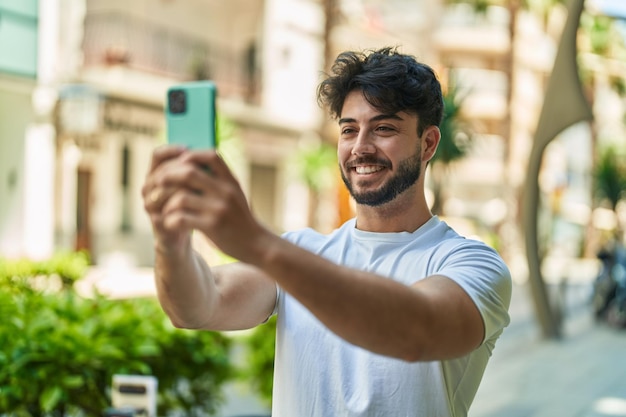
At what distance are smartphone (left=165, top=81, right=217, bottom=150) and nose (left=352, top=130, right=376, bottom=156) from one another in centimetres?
54

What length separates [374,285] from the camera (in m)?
1.34

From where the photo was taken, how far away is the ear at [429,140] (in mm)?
1893

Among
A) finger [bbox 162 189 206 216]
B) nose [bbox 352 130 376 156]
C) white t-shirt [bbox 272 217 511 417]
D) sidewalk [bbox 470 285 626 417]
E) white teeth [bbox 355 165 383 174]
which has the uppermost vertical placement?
nose [bbox 352 130 376 156]

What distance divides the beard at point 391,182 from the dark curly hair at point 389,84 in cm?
8

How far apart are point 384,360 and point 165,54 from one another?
73.6 feet

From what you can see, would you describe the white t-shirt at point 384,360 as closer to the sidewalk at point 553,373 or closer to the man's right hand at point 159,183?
the man's right hand at point 159,183

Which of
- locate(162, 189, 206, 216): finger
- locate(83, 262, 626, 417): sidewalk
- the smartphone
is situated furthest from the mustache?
locate(83, 262, 626, 417): sidewalk

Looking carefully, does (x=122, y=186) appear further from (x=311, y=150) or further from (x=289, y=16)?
(x=289, y=16)

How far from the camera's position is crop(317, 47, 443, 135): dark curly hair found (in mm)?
1796

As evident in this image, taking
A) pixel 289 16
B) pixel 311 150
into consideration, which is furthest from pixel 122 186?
pixel 289 16

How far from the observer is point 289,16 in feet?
93.4

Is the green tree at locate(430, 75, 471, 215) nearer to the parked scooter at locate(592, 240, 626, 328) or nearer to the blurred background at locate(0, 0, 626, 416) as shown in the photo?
the blurred background at locate(0, 0, 626, 416)

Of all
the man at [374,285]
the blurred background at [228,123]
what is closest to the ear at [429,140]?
the man at [374,285]

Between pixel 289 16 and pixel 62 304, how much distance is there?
24.8 meters
